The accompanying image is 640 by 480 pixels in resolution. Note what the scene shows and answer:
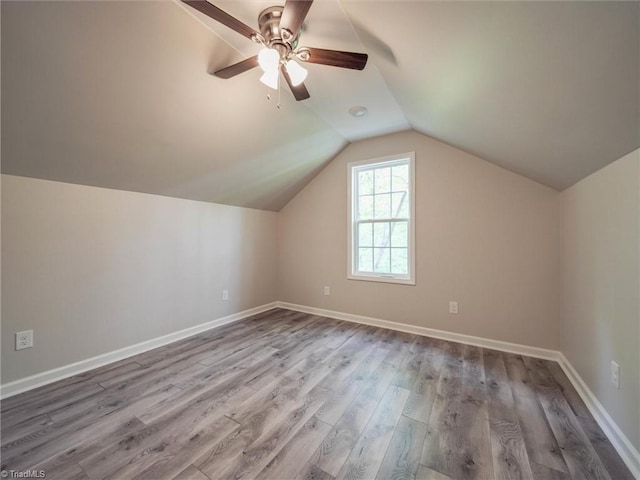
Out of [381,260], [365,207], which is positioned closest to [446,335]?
[381,260]

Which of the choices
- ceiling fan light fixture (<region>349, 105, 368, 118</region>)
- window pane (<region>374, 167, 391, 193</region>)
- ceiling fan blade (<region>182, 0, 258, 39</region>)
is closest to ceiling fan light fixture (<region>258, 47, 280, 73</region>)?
ceiling fan blade (<region>182, 0, 258, 39</region>)

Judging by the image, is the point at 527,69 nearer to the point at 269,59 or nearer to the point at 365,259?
the point at 269,59

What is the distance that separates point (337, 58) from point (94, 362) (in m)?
3.12

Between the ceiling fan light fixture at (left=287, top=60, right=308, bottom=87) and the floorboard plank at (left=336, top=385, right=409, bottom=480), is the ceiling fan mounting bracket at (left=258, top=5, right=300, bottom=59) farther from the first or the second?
the floorboard plank at (left=336, top=385, right=409, bottom=480)

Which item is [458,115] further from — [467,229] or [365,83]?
[467,229]

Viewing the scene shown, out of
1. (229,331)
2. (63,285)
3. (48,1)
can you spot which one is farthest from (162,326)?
(48,1)

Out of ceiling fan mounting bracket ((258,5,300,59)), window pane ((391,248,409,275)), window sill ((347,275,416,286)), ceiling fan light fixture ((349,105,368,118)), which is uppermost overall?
ceiling fan light fixture ((349,105,368,118))

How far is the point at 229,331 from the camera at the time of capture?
3094mm

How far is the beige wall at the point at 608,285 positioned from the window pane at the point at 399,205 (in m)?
1.53

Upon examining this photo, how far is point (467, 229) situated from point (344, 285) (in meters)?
1.73

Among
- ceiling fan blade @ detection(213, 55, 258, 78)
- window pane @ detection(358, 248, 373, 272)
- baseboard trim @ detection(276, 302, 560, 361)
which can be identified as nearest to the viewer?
ceiling fan blade @ detection(213, 55, 258, 78)

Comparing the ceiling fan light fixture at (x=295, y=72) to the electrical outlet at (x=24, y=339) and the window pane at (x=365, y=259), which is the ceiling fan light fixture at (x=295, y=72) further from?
the electrical outlet at (x=24, y=339)

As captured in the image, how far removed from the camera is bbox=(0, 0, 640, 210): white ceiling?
1.05 m

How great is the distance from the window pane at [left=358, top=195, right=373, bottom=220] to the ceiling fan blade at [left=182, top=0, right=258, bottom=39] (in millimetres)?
2489
